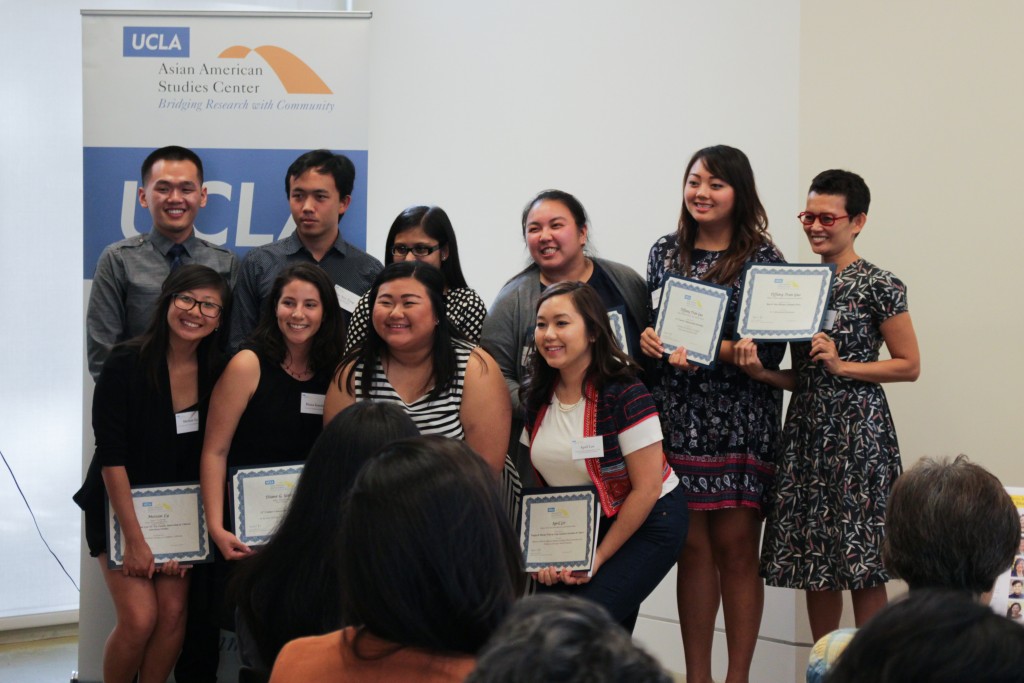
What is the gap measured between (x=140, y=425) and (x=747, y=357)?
6.39 ft

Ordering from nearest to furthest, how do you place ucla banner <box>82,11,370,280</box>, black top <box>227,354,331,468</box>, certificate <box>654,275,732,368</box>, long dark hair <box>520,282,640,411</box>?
long dark hair <box>520,282,640,411</box>
certificate <box>654,275,732,368</box>
black top <box>227,354,331,468</box>
ucla banner <box>82,11,370,280</box>

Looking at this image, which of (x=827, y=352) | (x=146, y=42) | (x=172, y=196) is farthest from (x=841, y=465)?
(x=146, y=42)

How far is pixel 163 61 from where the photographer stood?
424 cm

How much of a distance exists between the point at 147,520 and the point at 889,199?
2967 millimetres

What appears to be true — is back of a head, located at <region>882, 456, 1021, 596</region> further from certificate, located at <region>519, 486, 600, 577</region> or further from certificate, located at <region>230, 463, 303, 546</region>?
certificate, located at <region>230, 463, 303, 546</region>

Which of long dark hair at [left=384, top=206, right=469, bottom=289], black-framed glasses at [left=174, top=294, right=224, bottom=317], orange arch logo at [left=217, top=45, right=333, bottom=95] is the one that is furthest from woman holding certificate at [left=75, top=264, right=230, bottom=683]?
orange arch logo at [left=217, top=45, right=333, bottom=95]

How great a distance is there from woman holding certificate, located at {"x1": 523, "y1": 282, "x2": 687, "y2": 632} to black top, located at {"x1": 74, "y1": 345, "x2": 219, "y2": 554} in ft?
3.75

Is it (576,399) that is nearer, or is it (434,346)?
(576,399)

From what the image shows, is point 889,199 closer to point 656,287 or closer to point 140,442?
point 656,287

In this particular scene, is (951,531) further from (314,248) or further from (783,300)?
(314,248)

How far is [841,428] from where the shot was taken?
351cm

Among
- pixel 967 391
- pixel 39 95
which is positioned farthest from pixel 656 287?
pixel 39 95

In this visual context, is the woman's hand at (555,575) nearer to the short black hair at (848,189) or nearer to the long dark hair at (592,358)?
the long dark hair at (592,358)

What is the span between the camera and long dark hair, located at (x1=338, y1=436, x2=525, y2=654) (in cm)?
142
